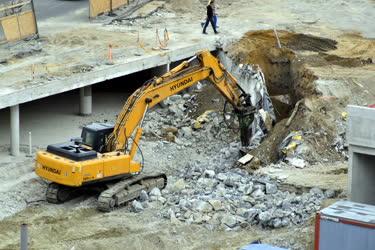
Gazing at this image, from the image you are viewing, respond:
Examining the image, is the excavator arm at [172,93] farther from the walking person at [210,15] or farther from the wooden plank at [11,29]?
the wooden plank at [11,29]

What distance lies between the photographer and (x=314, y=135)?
27.6m

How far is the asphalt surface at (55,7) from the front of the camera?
37.8 meters

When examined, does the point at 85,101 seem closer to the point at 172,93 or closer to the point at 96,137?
the point at 172,93

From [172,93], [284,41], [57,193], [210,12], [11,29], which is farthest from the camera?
[284,41]

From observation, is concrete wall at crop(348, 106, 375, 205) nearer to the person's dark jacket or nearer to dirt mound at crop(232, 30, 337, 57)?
dirt mound at crop(232, 30, 337, 57)

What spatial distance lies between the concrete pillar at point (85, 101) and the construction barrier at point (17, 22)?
3.48 meters

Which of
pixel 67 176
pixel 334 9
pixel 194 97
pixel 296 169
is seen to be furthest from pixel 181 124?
pixel 334 9

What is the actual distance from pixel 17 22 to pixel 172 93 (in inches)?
331

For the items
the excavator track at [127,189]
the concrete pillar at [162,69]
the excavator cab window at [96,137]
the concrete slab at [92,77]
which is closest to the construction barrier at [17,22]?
the concrete slab at [92,77]

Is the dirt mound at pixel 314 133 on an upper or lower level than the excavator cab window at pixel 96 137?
lower

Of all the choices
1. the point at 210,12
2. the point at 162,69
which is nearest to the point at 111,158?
the point at 162,69

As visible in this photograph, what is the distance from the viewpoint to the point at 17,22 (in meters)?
32.7

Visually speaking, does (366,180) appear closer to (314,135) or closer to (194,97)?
(314,135)

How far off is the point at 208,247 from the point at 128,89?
13912 millimetres
